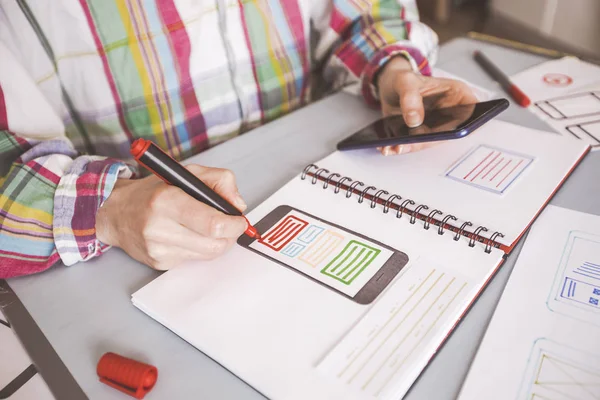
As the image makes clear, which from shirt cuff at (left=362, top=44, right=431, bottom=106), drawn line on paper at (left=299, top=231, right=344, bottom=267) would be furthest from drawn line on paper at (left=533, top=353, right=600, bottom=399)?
shirt cuff at (left=362, top=44, right=431, bottom=106)

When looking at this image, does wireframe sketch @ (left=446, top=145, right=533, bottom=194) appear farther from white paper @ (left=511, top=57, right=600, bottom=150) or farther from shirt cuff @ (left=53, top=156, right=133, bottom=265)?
shirt cuff @ (left=53, top=156, right=133, bottom=265)

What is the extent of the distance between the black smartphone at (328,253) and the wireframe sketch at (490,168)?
179 mm

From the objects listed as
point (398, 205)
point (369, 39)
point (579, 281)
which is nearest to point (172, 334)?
point (398, 205)

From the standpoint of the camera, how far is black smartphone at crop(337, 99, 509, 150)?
592 mm

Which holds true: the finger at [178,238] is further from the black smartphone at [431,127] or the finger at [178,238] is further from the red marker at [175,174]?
the black smartphone at [431,127]

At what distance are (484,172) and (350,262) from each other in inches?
9.9

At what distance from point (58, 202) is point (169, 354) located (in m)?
0.25

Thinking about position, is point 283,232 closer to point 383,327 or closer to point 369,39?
point 383,327

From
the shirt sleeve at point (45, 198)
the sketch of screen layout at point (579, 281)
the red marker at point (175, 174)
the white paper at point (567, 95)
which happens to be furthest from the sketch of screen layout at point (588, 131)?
the shirt sleeve at point (45, 198)

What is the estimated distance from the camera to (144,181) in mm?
554

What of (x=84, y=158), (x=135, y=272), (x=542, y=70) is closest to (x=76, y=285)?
(x=135, y=272)

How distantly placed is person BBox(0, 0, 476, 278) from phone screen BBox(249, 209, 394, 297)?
0.06m

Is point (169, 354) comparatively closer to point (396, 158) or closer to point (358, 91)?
point (396, 158)

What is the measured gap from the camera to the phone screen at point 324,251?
1.56 feet
